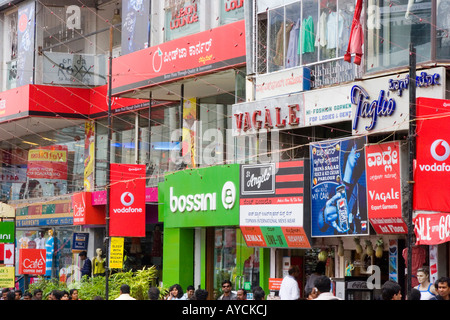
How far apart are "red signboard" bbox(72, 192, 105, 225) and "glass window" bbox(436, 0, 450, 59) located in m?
15.8

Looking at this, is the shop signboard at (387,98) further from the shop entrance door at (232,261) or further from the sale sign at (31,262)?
the sale sign at (31,262)

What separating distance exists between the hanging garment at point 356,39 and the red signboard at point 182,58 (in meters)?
5.19

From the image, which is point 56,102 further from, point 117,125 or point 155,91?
point 155,91

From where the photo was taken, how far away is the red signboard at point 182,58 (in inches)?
978

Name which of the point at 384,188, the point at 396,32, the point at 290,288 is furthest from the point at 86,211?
the point at 396,32

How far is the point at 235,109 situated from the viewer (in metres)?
24.0

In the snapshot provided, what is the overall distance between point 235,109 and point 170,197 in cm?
→ 437

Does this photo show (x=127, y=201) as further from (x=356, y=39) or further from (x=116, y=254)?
(x=356, y=39)

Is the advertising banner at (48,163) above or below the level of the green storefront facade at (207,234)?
above

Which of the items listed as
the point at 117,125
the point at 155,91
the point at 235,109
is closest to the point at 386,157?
the point at 235,109

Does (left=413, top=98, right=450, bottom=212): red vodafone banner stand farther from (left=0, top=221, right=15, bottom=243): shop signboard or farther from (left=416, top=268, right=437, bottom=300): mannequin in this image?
(left=0, top=221, right=15, bottom=243): shop signboard

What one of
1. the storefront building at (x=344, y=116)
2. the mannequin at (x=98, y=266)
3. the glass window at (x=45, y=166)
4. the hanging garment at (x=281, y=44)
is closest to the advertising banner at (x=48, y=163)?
the glass window at (x=45, y=166)

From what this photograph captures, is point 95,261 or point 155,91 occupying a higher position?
point 155,91
